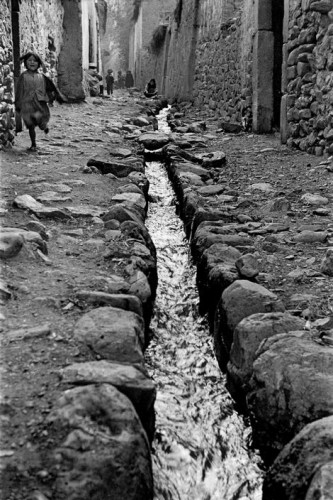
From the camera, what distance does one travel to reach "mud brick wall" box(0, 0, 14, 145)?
6277mm

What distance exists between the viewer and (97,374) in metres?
2.00

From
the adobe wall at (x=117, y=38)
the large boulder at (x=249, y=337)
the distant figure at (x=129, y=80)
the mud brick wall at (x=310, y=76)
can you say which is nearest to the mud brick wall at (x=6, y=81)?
the mud brick wall at (x=310, y=76)

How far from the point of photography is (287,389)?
2.07 metres

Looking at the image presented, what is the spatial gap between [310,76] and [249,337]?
4871 millimetres

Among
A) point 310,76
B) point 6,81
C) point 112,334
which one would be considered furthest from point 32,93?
point 112,334

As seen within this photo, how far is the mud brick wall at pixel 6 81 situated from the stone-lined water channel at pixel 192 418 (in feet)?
11.4

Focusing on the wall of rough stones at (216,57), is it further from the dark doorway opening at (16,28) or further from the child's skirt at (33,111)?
the child's skirt at (33,111)

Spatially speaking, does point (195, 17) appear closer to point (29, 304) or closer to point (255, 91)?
point (255, 91)

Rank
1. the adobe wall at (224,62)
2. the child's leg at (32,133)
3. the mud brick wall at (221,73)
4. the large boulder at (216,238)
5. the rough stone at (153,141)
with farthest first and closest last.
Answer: the mud brick wall at (221,73)
the adobe wall at (224,62)
the rough stone at (153,141)
the child's leg at (32,133)
the large boulder at (216,238)

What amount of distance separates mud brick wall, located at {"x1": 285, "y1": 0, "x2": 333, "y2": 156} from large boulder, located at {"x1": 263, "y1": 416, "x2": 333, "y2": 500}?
4.83 metres

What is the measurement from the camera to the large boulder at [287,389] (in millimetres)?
1991

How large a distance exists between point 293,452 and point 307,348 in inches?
21.6

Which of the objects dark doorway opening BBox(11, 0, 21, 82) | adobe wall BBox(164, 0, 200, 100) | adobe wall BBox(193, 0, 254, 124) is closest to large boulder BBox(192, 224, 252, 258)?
dark doorway opening BBox(11, 0, 21, 82)

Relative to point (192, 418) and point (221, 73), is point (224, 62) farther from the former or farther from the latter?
point (192, 418)
